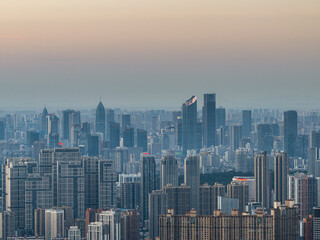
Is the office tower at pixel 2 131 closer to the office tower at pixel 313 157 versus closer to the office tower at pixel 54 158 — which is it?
the office tower at pixel 54 158

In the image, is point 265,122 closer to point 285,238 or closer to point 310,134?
point 310,134

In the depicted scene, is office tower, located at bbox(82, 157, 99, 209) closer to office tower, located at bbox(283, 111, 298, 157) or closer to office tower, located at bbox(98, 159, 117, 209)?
office tower, located at bbox(98, 159, 117, 209)

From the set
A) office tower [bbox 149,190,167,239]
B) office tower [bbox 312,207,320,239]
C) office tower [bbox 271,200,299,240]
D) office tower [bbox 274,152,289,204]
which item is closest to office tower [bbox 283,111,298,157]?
office tower [bbox 274,152,289,204]

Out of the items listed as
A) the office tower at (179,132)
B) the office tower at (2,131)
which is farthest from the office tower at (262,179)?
the office tower at (2,131)

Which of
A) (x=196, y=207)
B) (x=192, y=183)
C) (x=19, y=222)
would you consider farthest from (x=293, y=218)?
(x=192, y=183)

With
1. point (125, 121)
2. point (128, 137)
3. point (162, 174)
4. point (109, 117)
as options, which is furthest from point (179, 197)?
point (128, 137)

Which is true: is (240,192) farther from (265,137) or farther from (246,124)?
(246,124)
